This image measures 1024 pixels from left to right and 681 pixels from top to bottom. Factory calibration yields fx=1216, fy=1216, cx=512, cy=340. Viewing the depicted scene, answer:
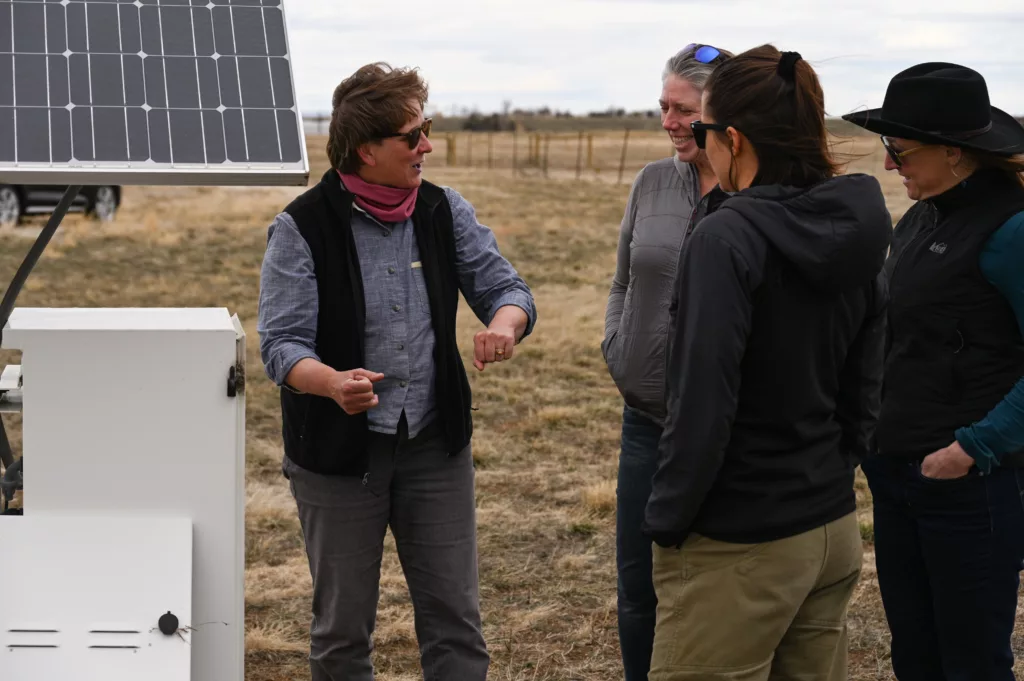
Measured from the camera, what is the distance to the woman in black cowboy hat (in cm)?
257

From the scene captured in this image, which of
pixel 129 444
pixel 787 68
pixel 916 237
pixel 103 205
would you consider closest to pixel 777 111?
pixel 787 68

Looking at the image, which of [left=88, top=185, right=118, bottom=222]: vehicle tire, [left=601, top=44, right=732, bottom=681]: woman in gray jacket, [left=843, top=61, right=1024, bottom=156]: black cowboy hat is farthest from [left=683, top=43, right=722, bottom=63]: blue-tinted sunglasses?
[left=88, top=185, right=118, bottom=222]: vehicle tire

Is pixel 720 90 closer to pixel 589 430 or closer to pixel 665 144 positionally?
pixel 589 430

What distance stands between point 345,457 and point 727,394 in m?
0.95

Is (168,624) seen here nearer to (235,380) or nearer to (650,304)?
(235,380)

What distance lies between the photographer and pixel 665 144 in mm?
53375

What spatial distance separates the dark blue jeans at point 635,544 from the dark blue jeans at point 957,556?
0.52 m

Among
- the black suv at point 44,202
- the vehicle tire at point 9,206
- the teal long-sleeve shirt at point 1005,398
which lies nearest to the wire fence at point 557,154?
the black suv at point 44,202

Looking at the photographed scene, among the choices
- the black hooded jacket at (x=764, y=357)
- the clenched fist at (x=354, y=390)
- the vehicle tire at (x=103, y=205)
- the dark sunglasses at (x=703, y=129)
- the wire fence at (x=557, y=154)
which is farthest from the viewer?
the wire fence at (x=557, y=154)

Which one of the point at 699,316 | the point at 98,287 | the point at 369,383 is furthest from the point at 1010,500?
the point at 98,287

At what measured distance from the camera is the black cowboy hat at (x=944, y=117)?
259 centimetres

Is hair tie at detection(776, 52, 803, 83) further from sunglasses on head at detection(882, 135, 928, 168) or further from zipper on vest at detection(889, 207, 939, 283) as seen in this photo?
zipper on vest at detection(889, 207, 939, 283)

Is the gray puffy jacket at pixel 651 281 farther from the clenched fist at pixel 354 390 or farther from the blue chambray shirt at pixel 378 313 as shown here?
the clenched fist at pixel 354 390

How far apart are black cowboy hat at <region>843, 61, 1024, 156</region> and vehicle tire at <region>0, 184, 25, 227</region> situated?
50.9 feet
